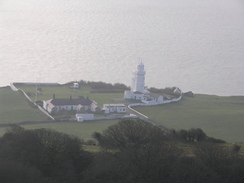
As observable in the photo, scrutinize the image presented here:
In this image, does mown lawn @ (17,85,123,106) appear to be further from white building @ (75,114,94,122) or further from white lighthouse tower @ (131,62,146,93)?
white building @ (75,114,94,122)

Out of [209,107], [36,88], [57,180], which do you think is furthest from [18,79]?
[57,180]

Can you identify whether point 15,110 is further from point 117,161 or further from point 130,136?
point 117,161

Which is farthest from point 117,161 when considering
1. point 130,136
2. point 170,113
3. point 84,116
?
point 170,113

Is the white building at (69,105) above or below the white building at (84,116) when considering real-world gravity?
above

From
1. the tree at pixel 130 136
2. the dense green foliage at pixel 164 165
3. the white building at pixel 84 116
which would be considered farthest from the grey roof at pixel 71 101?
the dense green foliage at pixel 164 165

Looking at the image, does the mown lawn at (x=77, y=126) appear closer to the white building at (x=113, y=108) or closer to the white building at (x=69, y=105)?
the white building at (x=113, y=108)

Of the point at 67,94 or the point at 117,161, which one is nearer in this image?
the point at 117,161
